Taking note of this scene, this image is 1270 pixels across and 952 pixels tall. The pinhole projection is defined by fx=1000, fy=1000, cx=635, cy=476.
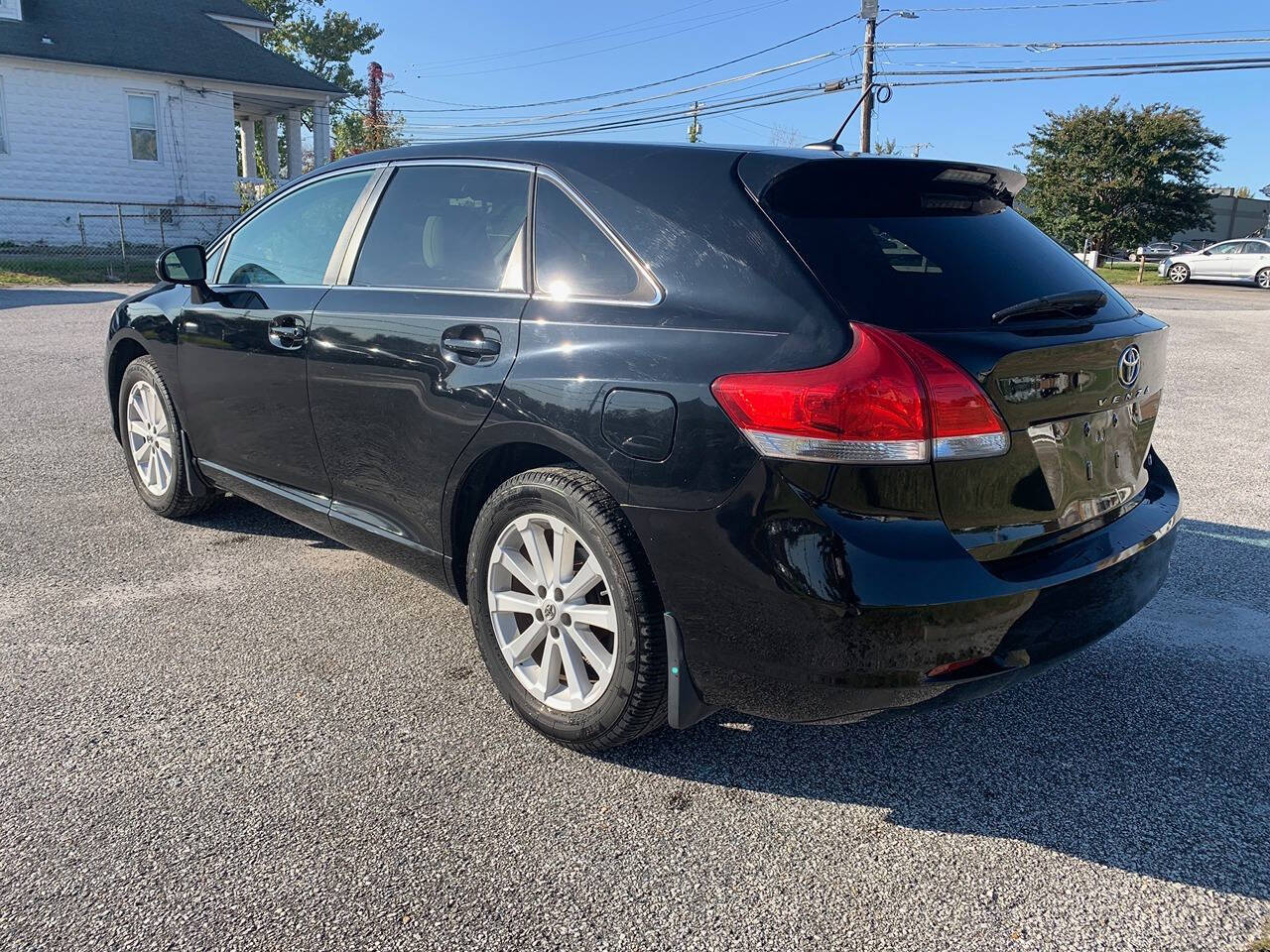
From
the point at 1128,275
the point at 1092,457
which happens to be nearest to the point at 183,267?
the point at 1092,457

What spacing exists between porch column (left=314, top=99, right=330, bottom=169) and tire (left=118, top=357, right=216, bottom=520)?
24.9 m

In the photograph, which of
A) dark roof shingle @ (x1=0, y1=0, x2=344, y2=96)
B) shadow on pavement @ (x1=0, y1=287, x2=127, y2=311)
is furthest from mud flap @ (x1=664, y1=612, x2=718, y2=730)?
dark roof shingle @ (x1=0, y1=0, x2=344, y2=96)

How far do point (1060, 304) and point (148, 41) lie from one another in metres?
27.6

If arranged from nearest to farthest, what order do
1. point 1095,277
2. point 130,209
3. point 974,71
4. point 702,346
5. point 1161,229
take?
point 702,346 < point 1095,277 < point 130,209 < point 974,71 < point 1161,229

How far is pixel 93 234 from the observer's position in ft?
77.5

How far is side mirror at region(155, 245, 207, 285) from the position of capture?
14.5ft

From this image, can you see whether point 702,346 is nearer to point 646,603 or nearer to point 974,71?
point 646,603

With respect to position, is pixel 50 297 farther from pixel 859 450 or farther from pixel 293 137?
pixel 859 450

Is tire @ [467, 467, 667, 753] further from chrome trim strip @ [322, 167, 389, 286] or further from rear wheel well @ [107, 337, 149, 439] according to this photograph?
rear wheel well @ [107, 337, 149, 439]

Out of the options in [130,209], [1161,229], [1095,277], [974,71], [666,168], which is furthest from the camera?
[1161,229]

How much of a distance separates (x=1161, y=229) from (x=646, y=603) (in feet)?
137

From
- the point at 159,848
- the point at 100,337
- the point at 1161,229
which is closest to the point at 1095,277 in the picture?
the point at 159,848

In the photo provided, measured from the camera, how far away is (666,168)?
2846 millimetres

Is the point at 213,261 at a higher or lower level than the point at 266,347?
higher
